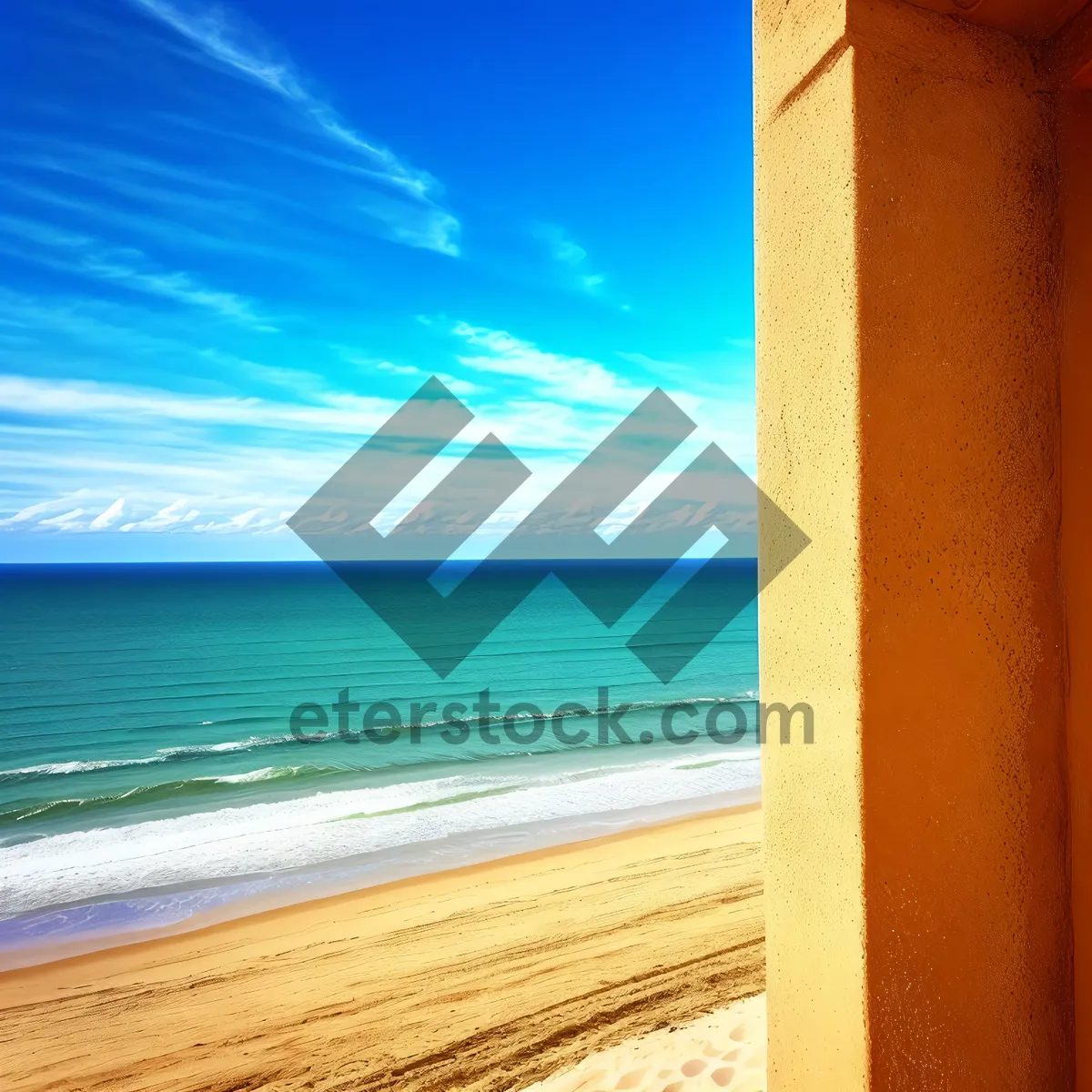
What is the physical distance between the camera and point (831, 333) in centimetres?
143

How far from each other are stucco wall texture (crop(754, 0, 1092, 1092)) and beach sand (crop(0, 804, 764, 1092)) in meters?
2.41

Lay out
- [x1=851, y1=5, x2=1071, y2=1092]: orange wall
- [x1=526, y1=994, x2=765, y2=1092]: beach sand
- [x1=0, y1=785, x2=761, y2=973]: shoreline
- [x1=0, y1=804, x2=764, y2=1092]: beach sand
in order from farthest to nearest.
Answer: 1. [x1=0, y1=785, x2=761, y2=973]: shoreline
2. [x1=0, y1=804, x2=764, y2=1092]: beach sand
3. [x1=526, y1=994, x2=765, y2=1092]: beach sand
4. [x1=851, y1=5, x2=1071, y2=1092]: orange wall

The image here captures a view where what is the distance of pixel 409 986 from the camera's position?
4711mm

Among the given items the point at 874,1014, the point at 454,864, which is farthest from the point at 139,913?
the point at 874,1014

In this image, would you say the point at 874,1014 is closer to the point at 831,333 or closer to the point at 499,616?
the point at 831,333

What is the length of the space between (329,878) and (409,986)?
3.01 meters

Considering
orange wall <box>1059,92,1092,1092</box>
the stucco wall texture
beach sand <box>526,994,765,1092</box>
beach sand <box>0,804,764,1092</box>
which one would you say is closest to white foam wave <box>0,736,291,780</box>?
beach sand <box>0,804,764,1092</box>

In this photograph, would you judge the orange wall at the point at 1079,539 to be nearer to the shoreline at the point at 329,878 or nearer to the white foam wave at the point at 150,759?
the shoreline at the point at 329,878

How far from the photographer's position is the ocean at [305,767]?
7445 mm

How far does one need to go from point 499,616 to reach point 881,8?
42.3 meters

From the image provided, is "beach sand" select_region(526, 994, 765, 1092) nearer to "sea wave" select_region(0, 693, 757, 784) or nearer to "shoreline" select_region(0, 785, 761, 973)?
"shoreline" select_region(0, 785, 761, 973)

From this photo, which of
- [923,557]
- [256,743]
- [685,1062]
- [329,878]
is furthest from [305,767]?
[923,557]

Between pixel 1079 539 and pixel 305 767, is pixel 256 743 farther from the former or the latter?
pixel 1079 539

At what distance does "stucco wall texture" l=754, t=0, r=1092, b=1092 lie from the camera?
1365 mm
